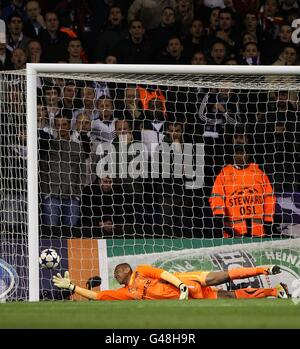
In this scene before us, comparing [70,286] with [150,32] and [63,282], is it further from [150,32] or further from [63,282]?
[150,32]

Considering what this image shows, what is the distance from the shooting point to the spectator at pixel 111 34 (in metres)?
11.2

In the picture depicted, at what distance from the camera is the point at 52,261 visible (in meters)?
9.00

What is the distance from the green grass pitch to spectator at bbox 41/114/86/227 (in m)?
2.11

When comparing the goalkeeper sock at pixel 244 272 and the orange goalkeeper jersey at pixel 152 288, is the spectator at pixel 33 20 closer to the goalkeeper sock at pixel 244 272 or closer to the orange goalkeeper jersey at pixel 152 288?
the orange goalkeeper jersey at pixel 152 288

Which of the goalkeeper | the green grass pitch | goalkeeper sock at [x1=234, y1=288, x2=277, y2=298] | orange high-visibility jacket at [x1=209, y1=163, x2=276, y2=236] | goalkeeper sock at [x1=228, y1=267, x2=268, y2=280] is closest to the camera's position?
the green grass pitch

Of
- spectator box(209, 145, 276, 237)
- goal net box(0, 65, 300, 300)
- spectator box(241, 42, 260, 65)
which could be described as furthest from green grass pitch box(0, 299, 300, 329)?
spectator box(241, 42, 260, 65)

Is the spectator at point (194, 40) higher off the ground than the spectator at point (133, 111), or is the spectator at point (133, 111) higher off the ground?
the spectator at point (194, 40)

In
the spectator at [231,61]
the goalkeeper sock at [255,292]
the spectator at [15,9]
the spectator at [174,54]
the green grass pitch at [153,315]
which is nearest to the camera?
the green grass pitch at [153,315]

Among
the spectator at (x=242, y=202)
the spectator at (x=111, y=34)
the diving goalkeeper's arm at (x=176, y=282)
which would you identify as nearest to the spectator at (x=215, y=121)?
the spectator at (x=242, y=202)

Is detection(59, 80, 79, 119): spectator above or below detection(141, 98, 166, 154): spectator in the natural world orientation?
above

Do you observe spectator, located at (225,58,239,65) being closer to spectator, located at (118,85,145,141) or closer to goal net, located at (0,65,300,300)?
goal net, located at (0,65,300,300)

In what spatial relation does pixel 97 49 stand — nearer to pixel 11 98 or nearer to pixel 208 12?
pixel 208 12

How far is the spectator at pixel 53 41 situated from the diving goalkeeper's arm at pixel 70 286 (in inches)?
111

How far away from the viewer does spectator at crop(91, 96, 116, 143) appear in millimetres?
9477
